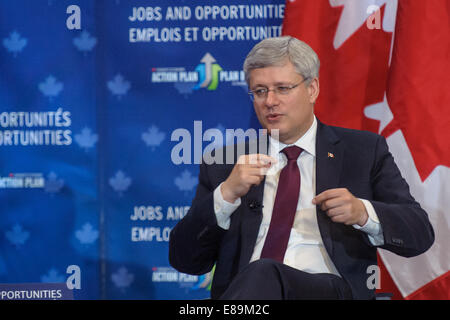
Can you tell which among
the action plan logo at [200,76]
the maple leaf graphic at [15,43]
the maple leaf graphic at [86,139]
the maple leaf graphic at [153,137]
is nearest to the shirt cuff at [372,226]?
the action plan logo at [200,76]

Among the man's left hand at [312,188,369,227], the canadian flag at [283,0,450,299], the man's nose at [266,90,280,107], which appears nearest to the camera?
the man's left hand at [312,188,369,227]

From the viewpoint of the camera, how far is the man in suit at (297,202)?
200cm

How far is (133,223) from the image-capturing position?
357 cm

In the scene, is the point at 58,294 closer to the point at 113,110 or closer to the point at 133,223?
the point at 133,223

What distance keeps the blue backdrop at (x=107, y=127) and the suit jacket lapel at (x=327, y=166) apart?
1.25 meters

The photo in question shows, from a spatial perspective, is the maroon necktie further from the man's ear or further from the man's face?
the man's ear

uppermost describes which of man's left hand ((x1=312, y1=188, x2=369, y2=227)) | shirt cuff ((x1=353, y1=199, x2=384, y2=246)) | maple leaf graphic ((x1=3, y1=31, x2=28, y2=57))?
maple leaf graphic ((x1=3, y1=31, x2=28, y2=57))

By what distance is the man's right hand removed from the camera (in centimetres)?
194

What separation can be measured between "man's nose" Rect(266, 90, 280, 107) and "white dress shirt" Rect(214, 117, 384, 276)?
21cm

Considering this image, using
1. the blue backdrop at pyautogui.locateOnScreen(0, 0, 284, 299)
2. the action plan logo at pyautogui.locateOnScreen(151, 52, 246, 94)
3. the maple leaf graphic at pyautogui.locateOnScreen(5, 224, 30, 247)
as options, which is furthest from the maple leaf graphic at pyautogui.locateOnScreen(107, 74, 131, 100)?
the maple leaf graphic at pyautogui.locateOnScreen(5, 224, 30, 247)

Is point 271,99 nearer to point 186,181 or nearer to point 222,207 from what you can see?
point 222,207

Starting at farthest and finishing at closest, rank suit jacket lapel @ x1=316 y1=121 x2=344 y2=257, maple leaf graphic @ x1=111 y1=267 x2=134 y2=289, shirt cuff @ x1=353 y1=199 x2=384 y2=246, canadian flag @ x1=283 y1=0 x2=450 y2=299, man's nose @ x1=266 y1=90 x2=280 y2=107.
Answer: maple leaf graphic @ x1=111 y1=267 x2=134 y2=289, canadian flag @ x1=283 y1=0 x2=450 y2=299, man's nose @ x1=266 y1=90 x2=280 y2=107, suit jacket lapel @ x1=316 y1=121 x2=344 y2=257, shirt cuff @ x1=353 y1=199 x2=384 y2=246
